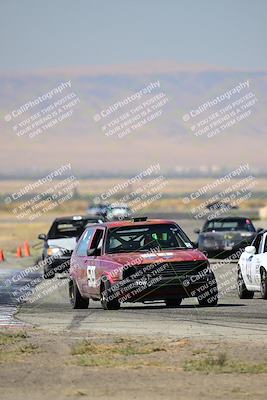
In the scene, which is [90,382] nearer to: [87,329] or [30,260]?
[87,329]

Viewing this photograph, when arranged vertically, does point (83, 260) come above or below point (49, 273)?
above

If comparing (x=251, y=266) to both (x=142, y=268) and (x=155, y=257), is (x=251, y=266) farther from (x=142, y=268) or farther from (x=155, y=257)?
(x=142, y=268)

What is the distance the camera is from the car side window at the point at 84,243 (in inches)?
909

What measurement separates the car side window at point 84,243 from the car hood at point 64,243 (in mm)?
11175

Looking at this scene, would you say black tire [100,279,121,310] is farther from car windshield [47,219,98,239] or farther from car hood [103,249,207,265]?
car windshield [47,219,98,239]

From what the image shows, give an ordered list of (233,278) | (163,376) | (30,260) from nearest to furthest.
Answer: (163,376) → (233,278) → (30,260)

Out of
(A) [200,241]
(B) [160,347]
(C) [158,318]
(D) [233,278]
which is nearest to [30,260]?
(A) [200,241]

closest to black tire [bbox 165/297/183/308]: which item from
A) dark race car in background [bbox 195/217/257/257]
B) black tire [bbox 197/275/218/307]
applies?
black tire [bbox 197/275/218/307]

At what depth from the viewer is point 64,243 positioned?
35.0 meters

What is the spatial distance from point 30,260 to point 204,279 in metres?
24.6

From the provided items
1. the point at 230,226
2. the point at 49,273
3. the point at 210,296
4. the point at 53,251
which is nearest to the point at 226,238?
the point at 230,226

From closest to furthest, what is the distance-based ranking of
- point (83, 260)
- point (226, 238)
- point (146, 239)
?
1. point (146, 239)
2. point (83, 260)
3. point (226, 238)

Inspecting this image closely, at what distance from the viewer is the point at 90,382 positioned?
12.0 m

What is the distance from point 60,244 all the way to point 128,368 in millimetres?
22109
